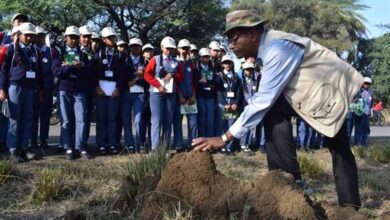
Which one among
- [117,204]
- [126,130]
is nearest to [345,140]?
[117,204]

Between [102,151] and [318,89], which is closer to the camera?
[318,89]

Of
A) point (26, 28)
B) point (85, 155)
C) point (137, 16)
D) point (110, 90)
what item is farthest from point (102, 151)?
point (137, 16)

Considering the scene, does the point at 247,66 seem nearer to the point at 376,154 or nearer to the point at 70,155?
the point at 376,154

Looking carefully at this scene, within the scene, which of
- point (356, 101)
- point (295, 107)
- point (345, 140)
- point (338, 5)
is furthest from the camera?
point (338, 5)

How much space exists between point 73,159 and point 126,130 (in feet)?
4.61

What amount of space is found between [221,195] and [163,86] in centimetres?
493

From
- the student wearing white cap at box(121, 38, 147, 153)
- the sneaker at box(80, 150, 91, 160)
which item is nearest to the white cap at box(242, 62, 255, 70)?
the student wearing white cap at box(121, 38, 147, 153)

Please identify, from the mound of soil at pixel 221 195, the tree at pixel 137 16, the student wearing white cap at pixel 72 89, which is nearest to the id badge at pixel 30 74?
the student wearing white cap at pixel 72 89

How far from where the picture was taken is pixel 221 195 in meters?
4.03

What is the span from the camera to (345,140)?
4.72 metres

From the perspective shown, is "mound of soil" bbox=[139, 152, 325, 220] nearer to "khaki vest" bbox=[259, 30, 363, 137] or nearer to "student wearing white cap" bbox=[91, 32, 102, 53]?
"khaki vest" bbox=[259, 30, 363, 137]

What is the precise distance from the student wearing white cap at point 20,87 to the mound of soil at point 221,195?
12.6ft

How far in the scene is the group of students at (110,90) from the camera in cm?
773

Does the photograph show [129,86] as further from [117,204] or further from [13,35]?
[117,204]
